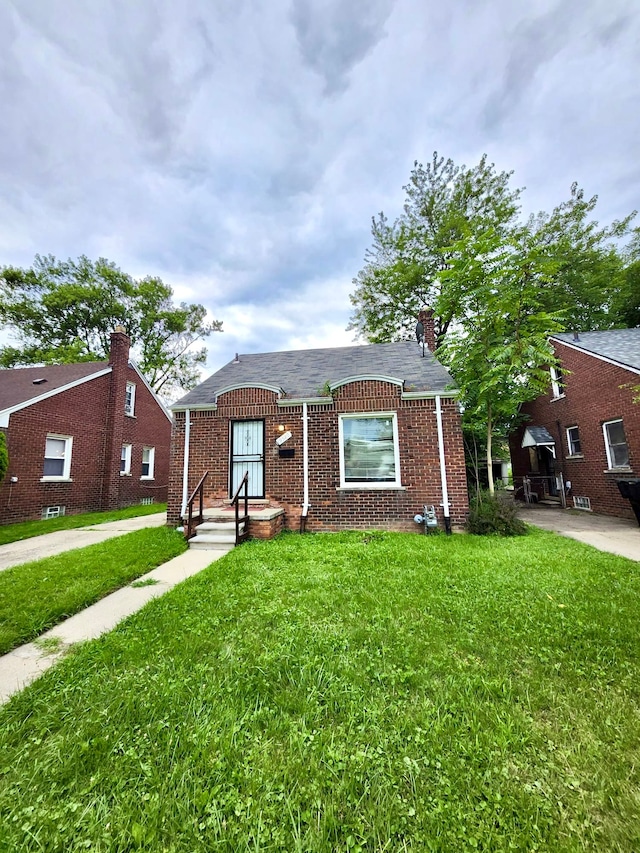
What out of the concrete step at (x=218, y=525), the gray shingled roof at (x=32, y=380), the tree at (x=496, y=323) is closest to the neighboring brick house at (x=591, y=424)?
the tree at (x=496, y=323)

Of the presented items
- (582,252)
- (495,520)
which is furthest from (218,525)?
(582,252)

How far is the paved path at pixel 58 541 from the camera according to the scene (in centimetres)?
582

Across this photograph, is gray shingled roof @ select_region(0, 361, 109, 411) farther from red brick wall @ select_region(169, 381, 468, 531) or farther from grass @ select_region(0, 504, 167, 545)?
red brick wall @ select_region(169, 381, 468, 531)

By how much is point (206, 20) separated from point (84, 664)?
12.2 meters

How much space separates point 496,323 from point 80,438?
14049mm

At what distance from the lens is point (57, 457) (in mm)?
11344

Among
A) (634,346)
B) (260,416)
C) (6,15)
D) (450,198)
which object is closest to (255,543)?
(260,416)

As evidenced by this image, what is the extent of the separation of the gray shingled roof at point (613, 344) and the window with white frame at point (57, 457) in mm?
17983

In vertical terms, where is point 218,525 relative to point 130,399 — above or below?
below

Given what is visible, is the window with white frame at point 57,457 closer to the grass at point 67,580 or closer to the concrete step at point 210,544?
the grass at point 67,580

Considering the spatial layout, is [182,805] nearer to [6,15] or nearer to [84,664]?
[84,664]

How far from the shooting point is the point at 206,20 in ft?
24.3

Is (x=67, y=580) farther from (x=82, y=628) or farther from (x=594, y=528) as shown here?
(x=594, y=528)

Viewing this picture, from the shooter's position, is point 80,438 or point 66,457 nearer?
point 66,457
